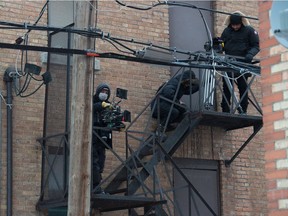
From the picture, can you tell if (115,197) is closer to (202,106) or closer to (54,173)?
(54,173)

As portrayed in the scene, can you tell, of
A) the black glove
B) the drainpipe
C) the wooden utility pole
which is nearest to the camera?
the wooden utility pole

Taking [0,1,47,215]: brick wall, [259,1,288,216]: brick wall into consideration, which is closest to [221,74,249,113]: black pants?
[0,1,47,215]: brick wall

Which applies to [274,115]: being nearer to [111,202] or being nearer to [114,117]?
[114,117]

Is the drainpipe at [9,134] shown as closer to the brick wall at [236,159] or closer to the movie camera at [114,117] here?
the movie camera at [114,117]

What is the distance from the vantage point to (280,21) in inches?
220

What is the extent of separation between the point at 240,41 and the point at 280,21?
9193 millimetres

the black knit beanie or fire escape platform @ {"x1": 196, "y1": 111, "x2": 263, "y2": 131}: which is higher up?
the black knit beanie

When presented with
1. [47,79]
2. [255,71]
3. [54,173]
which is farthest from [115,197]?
[255,71]

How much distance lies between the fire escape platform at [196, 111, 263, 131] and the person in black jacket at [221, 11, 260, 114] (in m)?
0.22

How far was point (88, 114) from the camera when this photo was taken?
10.4 metres

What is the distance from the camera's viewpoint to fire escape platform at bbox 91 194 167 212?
12.3 m

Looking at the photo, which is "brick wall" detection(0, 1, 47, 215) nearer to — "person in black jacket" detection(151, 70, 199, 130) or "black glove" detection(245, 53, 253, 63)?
"person in black jacket" detection(151, 70, 199, 130)

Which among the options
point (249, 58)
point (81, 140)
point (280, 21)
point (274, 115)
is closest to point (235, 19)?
point (249, 58)

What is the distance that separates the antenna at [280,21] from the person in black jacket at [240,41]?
28.3ft
